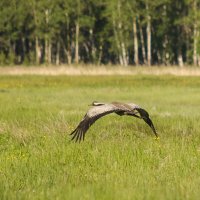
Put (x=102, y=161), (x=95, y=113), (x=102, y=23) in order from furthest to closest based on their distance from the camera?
(x=102, y=23)
(x=102, y=161)
(x=95, y=113)

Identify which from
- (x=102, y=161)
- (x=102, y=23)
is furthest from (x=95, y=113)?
(x=102, y=23)

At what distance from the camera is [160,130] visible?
1315cm

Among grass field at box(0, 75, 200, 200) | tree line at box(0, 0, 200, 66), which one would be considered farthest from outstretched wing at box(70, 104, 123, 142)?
tree line at box(0, 0, 200, 66)

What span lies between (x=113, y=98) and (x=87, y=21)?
141 ft

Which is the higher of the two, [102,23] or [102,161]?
[102,23]

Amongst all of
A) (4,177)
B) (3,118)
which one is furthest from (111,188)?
(3,118)

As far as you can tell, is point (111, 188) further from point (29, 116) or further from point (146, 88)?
point (146, 88)

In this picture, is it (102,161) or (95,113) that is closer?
(95,113)

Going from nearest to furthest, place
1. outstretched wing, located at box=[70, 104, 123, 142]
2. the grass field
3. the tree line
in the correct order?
the grass field → outstretched wing, located at box=[70, 104, 123, 142] → the tree line

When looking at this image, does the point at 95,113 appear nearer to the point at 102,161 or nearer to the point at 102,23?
the point at 102,161

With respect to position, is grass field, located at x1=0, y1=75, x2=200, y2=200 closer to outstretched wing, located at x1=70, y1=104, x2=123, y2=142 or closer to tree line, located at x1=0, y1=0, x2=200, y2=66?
outstretched wing, located at x1=70, y1=104, x2=123, y2=142

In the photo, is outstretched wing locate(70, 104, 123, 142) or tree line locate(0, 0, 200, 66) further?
tree line locate(0, 0, 200, 66)

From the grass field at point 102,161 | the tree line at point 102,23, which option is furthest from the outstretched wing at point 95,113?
the tree line at point 102,23

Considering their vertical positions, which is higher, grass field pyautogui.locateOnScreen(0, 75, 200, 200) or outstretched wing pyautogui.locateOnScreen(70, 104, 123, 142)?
outstretched wing pyautogui.locateOnScreen(70, 104, 123, 142)
